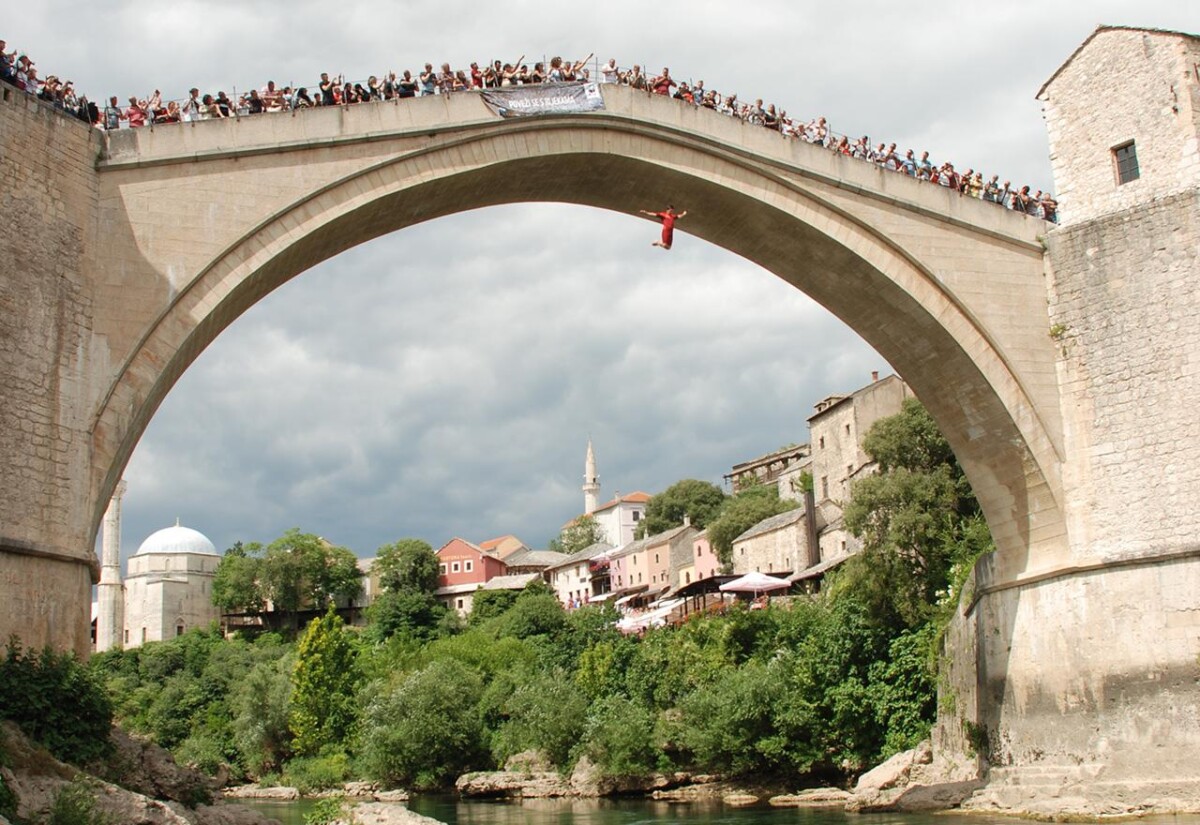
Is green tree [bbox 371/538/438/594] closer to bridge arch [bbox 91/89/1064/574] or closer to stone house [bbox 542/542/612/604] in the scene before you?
stone house [bbox 542/542/612/604]

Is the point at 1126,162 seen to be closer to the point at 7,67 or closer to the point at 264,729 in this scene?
the point at 7,67

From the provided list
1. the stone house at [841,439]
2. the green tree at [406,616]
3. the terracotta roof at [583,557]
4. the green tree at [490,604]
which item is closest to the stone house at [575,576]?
the terracotta roof at [583,557]

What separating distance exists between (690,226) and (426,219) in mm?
3747

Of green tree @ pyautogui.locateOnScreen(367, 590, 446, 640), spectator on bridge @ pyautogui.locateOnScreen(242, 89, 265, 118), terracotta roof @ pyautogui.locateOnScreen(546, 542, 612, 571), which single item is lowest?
green tree @ pyautogui.locateOnScreen(367, 590, 446, 640)

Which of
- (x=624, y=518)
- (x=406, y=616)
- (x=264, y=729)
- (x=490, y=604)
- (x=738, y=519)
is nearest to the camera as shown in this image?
(x=264, y=729)

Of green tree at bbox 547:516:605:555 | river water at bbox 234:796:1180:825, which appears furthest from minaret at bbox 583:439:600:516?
river water at bbox 234:796:1180:825

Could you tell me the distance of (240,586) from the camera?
70.9 m

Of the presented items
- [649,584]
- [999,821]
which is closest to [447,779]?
[999,821]

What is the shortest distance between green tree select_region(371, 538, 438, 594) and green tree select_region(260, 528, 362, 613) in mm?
3070

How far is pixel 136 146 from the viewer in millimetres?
13797

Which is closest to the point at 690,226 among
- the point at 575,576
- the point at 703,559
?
the point at 703,559

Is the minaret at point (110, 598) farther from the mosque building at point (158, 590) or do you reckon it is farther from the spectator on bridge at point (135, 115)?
the spectator on bridge at point (135, 115)

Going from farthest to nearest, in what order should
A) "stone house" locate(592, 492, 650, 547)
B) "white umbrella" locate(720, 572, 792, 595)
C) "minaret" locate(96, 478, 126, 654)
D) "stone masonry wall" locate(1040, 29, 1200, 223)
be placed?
"stone house" locate(592, 492, 650, 547)
"minaret" locate(96, 478, 126, 654)
"white umbrella" locate(720, 572, 792, 595)
"stone masonry wall" locate(1040, 29, 1200, 223)

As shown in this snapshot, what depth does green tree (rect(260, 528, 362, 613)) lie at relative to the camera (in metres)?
71.3
